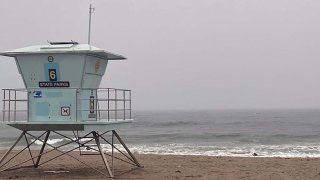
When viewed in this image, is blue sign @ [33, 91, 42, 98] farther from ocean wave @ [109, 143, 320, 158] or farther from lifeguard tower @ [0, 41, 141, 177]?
ocean wave @ [109, 143, 320, 158]

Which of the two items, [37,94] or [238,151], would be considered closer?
[37,94]

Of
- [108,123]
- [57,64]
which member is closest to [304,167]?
[108,123]

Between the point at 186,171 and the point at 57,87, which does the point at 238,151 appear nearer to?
the point at 186,171

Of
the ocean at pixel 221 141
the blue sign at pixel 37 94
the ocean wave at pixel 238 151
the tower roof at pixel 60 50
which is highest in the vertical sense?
the tower roof at pixel 60 50

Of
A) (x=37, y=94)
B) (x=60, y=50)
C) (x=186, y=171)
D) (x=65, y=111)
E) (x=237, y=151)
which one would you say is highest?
(x=60, y=50)

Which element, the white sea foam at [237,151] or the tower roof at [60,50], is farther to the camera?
the white sea foam at [237,151]

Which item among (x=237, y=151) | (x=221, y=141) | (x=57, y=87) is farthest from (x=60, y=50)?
(x=221, y=141)

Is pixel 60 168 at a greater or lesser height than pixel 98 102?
lesser

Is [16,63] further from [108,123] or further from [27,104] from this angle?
[108,123]

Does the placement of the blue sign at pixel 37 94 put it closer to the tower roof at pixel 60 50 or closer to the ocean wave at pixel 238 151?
the tower roof at pixel 60 50

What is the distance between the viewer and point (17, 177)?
598 inches

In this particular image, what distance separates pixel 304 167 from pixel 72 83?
9728mm

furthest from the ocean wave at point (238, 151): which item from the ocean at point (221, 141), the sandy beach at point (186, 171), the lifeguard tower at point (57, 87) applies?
the lifeguard tower at point (57, 87)

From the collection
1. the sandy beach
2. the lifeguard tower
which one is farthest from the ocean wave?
the lifeguard tower
